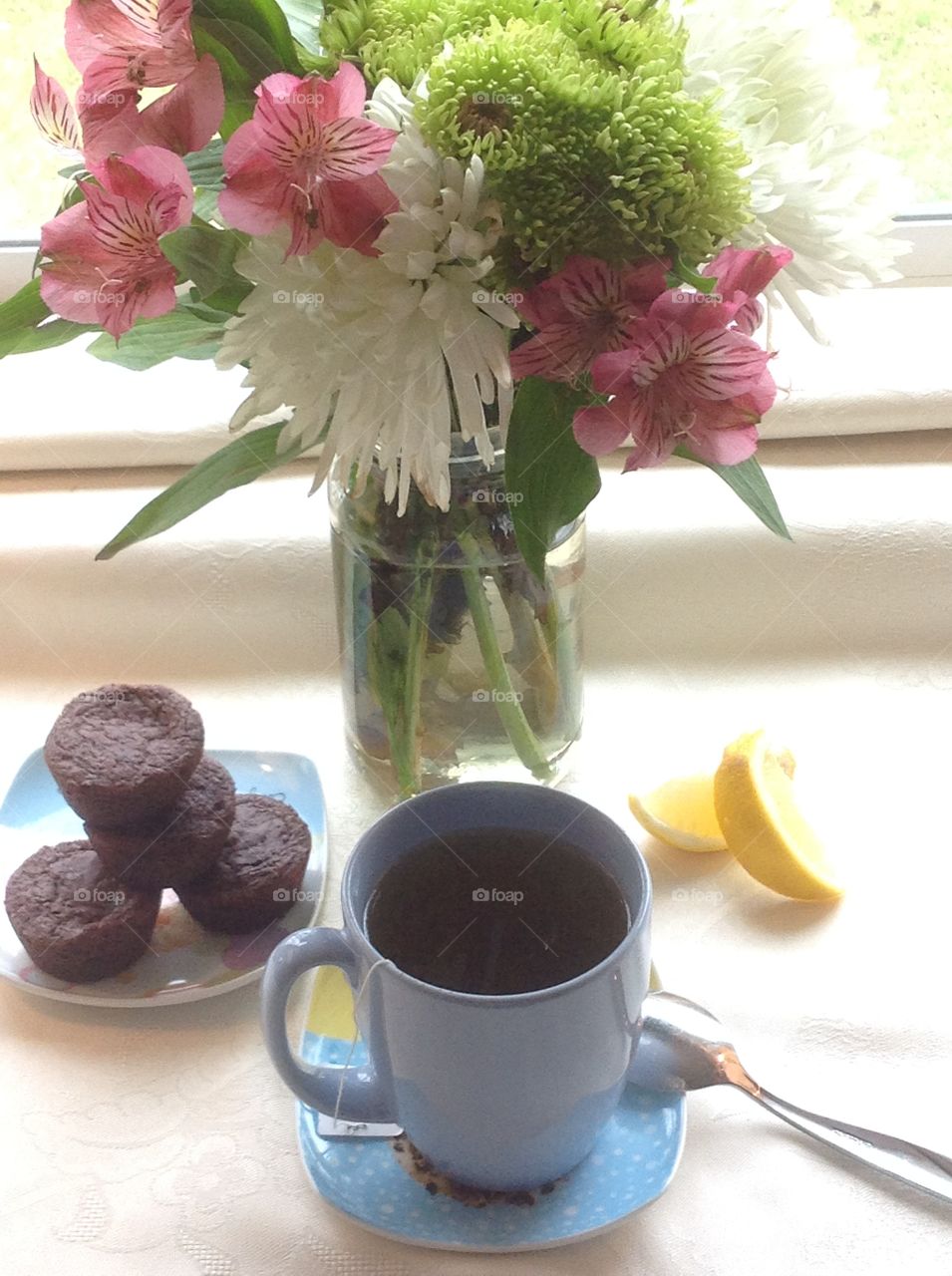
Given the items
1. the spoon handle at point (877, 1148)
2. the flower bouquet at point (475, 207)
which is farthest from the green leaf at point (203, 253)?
the spoon handle at point (877, 1148)

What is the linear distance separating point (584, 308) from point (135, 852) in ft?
0.95

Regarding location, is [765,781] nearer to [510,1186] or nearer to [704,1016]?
[704,1016]

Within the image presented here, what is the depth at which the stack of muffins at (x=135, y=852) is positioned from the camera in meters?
0.55

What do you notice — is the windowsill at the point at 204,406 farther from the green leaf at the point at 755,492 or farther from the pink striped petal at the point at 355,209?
the pink striped petal at the point at 355,209

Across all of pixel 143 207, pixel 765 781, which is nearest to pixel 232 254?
pixel 143 207

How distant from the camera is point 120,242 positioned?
0.42 metres

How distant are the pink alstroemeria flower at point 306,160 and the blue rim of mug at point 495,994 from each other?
0.66ft

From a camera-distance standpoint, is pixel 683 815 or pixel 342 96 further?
pixel 683 815

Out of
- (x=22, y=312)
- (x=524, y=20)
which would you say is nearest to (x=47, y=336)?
(x=22, y=312)

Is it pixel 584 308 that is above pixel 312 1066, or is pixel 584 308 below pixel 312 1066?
above

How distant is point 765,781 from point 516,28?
336 mm

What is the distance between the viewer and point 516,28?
42 centimetres

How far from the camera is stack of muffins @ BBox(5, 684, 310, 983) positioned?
55 centimetres

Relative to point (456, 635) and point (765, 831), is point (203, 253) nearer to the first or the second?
point (456, 635)
